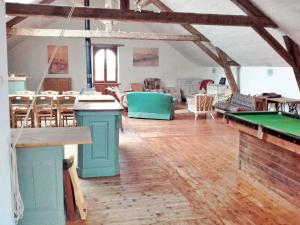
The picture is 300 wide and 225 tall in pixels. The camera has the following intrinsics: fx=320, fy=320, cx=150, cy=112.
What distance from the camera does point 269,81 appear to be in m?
9.08

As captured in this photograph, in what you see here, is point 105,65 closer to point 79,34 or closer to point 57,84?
point 57,84

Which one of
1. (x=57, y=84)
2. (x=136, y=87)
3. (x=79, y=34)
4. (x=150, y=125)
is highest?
(x=79, y=34)

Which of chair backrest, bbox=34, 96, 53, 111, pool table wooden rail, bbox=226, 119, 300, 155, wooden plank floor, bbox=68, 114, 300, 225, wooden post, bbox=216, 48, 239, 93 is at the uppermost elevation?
wooden post, bbox=216, 48, 239, 93

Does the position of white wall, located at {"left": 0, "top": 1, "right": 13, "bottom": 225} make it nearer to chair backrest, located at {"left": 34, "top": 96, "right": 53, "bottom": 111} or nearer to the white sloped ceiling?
chair backrest, located at {"left": 34, "top": 96, "right": 53, "bottom": 111}

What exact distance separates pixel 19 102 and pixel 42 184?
14.8 ft

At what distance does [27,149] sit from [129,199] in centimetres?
139

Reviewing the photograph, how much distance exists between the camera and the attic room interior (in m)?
2.84

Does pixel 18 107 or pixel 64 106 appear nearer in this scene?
pixel 18 107

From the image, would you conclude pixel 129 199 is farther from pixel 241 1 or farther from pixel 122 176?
pixel 241 1

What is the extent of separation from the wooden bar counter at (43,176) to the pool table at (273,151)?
2022 mm

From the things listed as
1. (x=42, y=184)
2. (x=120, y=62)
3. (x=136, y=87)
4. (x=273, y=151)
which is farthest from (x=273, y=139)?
(x=120, y=62)

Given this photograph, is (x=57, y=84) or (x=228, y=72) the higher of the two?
(x=228, y=72)

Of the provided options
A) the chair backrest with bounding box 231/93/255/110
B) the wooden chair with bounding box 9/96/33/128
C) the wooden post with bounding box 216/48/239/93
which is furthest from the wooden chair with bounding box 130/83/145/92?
the wooden chair with bounding box 9/96/33/128

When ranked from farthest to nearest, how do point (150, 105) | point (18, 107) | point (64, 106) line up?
point (150, 105), point (64, 106), point (18, 107)
